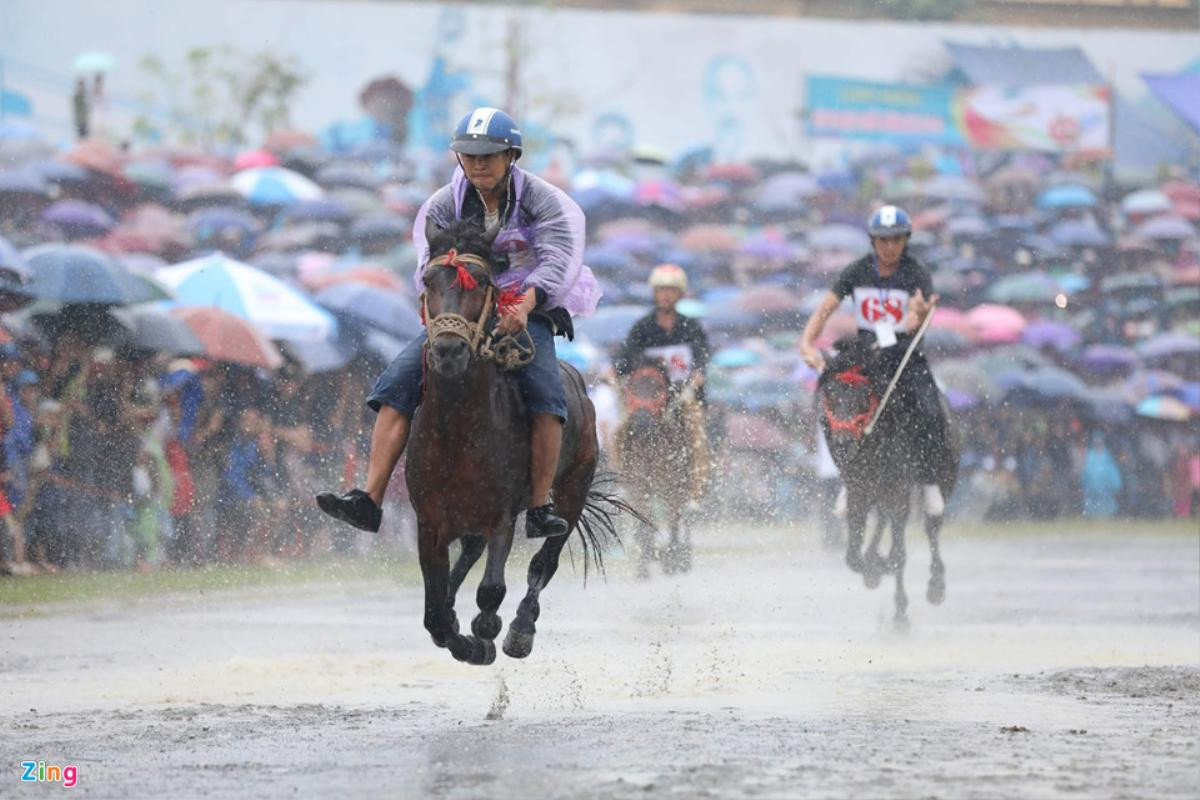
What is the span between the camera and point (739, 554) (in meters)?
20.3

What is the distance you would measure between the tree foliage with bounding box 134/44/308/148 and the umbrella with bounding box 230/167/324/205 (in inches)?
165

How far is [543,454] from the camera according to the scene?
10.0m

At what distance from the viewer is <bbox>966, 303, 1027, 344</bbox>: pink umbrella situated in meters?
29.5

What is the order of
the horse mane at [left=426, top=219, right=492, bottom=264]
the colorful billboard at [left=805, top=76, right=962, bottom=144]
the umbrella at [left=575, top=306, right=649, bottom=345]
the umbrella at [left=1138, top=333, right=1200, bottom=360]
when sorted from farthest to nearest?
1. the colorful billboard at [left=805, top=76, right=962, bottom=144]
2. the umbrella at [left=1138, top=333, right=1200, bottom=360]
3. the umbrella at [left=575, top=306, right=649, bottom=345]
4. the horse mane at [left=426, top=219, right=492, bottom=264]

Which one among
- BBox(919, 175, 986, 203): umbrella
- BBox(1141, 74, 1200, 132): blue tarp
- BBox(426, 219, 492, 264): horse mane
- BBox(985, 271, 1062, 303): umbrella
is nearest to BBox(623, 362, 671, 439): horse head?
BBox(426, 219, 492, 264): horse mane

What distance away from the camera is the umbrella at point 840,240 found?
3244 centimetres

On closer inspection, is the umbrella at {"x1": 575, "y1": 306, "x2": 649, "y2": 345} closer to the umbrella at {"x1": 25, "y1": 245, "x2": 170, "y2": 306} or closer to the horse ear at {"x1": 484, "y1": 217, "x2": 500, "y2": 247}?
the umbrella at {"x1": 25, "y1": 245, "x2": 170, "y2": 306}

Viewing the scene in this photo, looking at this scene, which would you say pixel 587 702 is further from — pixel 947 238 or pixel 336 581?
pixel 947 238

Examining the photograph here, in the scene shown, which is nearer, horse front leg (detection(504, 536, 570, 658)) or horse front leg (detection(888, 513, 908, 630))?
horse front leg (detection(504, 536, 570, 658))

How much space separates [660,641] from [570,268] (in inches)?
163

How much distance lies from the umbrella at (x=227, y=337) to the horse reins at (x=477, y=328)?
870 cm

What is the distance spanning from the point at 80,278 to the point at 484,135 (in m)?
8.08

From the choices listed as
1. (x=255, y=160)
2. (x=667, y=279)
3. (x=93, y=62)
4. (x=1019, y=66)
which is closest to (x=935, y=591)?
(x=667, y=279)

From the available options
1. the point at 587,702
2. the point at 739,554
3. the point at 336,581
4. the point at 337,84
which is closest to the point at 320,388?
the point at 336,581
